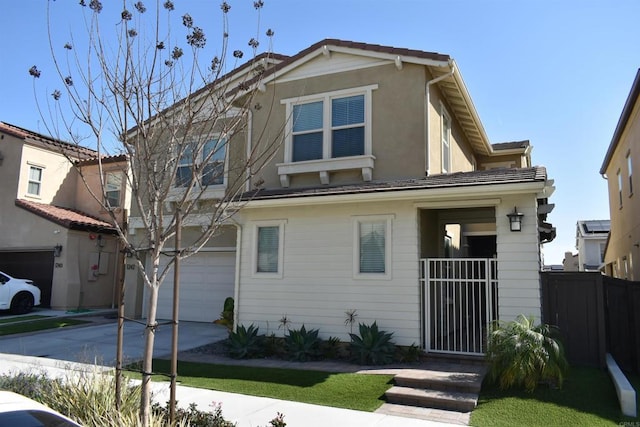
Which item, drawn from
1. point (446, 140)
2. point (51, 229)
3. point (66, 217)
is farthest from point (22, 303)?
point (446, 140)

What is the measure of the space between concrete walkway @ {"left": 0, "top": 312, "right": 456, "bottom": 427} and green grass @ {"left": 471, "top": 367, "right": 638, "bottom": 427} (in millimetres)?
859

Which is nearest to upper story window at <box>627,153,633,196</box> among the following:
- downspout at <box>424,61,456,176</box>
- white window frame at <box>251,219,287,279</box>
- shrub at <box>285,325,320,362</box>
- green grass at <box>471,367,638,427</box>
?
downspout at <box>424,61,456,176</box>

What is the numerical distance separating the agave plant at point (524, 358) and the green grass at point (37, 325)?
40.9 ft

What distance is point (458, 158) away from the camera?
1525 cm

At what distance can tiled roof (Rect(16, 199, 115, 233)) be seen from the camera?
62.9ft

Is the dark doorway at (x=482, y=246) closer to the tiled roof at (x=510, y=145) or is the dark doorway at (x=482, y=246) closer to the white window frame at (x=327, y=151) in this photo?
the tiled roof at (x=510, y=145)

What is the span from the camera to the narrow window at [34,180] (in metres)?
21.2

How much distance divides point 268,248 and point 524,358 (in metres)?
6.37

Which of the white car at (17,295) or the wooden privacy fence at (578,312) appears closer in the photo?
the wooden privacy fence at (578,312)

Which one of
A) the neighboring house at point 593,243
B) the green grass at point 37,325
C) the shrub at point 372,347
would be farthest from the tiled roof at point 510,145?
the green grass at point 37,325

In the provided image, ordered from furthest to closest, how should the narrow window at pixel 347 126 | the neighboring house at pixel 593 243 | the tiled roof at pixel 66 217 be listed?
the neighboring house at pixel 593 243 → the tiled roof at pixel 66 217 → the narrow window at pixel 347 126

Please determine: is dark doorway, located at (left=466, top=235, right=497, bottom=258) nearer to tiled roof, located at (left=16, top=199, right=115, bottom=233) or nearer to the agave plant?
the agave plant

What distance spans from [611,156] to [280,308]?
571 inches

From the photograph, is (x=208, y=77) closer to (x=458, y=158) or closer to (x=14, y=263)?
(x=458, y=158)
